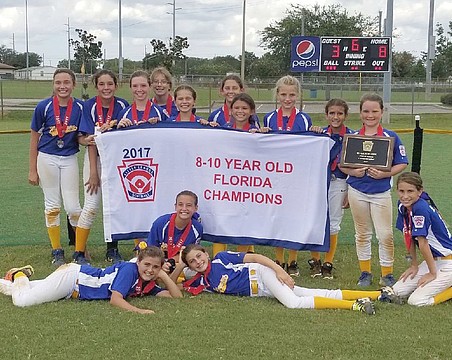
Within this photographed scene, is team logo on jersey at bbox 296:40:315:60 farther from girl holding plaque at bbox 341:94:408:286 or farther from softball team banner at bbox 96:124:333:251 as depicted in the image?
girl holding plaque at bbox 341:94:408:286

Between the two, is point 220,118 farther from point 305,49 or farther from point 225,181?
point 305,49

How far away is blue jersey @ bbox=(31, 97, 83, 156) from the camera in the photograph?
253 inches

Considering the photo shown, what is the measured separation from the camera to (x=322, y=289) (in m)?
5.52

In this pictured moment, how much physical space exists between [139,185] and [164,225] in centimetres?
68

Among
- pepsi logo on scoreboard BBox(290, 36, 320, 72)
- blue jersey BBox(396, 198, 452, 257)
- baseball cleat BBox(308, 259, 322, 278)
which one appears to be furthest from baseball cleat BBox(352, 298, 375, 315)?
pepsi logo on scoreboard BBox(290, 36, 320, 72)

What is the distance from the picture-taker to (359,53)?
2500cm

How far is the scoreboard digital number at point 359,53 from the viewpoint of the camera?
2489 cm

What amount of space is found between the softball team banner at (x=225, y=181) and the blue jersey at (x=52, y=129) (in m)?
0.35

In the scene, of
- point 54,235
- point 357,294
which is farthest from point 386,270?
point 54,235

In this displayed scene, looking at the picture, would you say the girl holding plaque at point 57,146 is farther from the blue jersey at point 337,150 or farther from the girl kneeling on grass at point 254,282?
the blue jersey at point 337,150

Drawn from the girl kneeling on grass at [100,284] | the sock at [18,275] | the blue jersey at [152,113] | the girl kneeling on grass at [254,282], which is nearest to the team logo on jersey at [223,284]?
the girl kneeling on grass at [254,282]

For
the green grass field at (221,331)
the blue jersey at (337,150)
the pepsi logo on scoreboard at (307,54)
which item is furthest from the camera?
the pepsi logo on scoreboard at (307,54)

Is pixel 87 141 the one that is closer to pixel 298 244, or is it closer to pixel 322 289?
pixel 298 244

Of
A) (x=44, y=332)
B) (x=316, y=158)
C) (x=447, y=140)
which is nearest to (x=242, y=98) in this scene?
(x=316, y=158)
